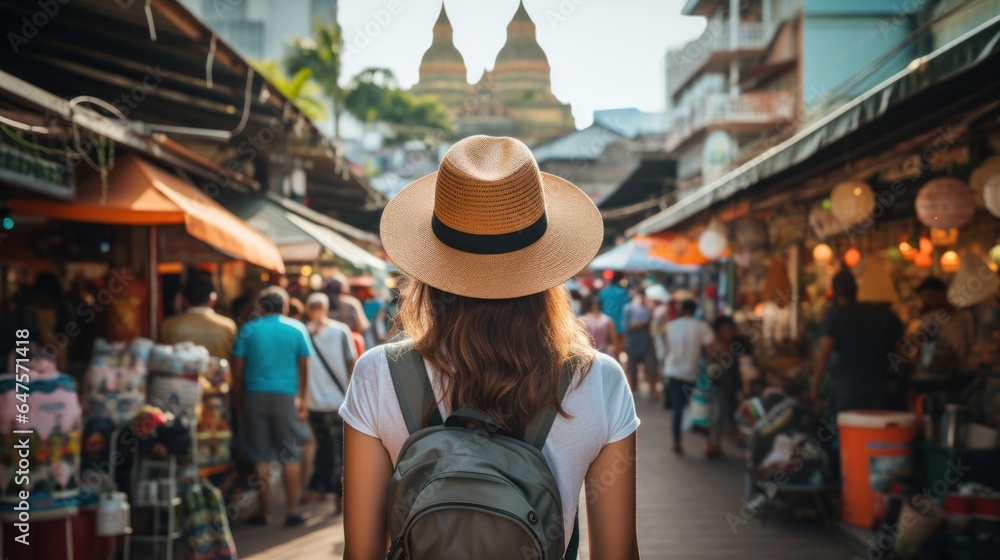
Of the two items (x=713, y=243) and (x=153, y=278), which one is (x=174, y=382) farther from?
(x=713, y=243)

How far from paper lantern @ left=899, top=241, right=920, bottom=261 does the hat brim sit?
788 cm

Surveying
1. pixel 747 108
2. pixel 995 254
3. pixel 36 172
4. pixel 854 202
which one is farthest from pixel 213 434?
pixel 747 108

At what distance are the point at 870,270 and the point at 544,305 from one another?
7.86 m

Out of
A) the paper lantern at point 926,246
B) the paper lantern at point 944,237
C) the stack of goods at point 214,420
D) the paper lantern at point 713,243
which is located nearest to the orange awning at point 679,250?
the paper lantern at point 713,243

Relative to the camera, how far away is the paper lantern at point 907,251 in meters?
9.04

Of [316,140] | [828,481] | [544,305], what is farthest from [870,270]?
[544,305]

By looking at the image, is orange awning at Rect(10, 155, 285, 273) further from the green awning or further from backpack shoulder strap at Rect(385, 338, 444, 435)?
backpack shoulder strap at Rect(385, 338, 444, 435)

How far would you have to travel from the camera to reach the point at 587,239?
2.15m

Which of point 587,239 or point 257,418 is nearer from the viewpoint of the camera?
point 587,239

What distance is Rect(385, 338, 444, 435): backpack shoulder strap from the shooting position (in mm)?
1870

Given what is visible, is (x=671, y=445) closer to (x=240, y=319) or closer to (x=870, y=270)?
(x=870, y=270)

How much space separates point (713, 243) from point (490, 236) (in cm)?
978

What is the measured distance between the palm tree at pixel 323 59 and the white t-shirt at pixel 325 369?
90.9 ft

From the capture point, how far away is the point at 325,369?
24.2ft
